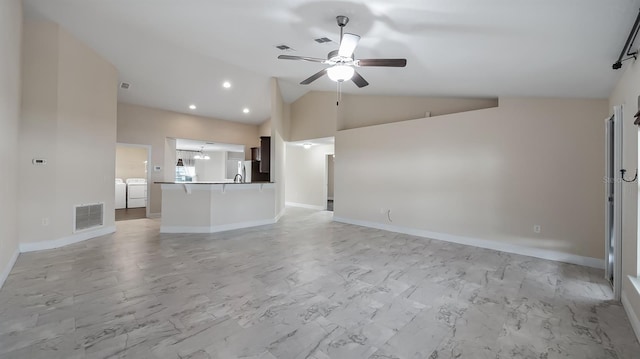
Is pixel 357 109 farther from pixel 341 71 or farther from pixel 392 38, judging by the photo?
pixel 341 71

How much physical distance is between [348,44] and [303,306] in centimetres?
264

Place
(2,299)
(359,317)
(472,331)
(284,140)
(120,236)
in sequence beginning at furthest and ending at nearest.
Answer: (284,140) → (120,236) → (2,299) → (359,317) → (472,331)

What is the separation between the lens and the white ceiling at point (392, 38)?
2.49 metres

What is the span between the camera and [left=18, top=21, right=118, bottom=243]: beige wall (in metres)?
4.15

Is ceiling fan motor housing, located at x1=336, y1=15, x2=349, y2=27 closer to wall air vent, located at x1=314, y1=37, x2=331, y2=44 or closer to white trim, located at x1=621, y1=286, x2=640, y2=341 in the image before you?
wall air vent, located at x1=314, y1=37, x2=331, y2=44

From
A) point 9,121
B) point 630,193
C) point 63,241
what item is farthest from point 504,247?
point 63,241

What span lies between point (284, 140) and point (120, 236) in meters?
4.66

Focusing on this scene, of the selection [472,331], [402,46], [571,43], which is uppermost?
[402,46]

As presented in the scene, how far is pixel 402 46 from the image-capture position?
3.58m

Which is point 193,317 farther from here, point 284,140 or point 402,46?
point 284,140

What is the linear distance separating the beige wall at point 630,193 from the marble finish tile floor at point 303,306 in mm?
292

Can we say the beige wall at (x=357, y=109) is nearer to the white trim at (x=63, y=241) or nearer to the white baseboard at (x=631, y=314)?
the white baseboard at (x=631, y=314)

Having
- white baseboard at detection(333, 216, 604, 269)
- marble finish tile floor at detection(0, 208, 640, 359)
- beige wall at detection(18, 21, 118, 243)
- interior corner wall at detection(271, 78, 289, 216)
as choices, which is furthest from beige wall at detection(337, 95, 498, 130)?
beige wall at detection(18, 21, 118, 243)

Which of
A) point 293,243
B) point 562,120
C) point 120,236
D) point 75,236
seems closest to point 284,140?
point 293,243
